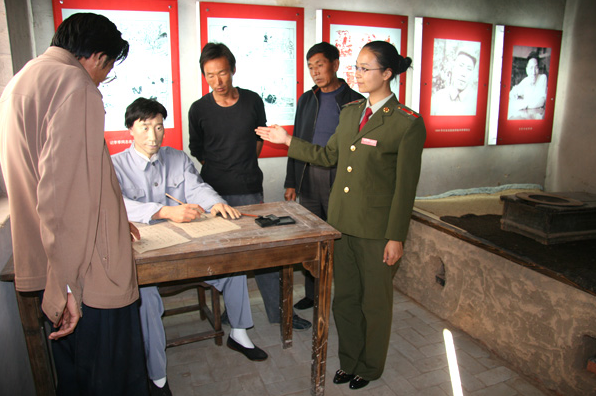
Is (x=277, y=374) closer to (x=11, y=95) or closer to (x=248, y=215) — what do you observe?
(x=248, y=215)

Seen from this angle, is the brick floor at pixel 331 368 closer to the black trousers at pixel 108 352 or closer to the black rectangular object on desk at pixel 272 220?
the black trousers at pixel 108 352

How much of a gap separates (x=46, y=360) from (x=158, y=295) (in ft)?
2.12

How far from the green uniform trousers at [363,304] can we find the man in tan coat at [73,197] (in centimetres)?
126

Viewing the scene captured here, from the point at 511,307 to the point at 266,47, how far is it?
273 centimetres

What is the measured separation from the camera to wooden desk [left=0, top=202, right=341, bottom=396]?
1835mm

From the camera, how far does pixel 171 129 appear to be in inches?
139

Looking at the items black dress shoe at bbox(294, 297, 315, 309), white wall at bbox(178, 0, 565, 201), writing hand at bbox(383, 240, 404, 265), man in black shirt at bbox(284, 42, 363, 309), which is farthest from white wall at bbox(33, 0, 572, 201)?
writing hand at bbox(383, 240, 404, 265)

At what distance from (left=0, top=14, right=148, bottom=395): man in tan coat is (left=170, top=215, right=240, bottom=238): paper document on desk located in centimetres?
56

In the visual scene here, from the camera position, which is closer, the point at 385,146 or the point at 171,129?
the point at 385,146

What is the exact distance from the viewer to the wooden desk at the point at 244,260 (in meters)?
1.83

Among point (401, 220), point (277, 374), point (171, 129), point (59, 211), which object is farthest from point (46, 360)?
point (171, 129)

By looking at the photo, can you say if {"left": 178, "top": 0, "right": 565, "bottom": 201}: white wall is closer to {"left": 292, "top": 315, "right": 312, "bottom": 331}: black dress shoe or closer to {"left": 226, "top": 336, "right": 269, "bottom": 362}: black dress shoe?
{"left": 292, "top": 315, "right": 312, "bottom": 331}: black dress shoe

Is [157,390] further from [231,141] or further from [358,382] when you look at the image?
[231,141]

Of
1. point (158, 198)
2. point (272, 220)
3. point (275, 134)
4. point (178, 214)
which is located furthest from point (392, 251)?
point (158, 198)
